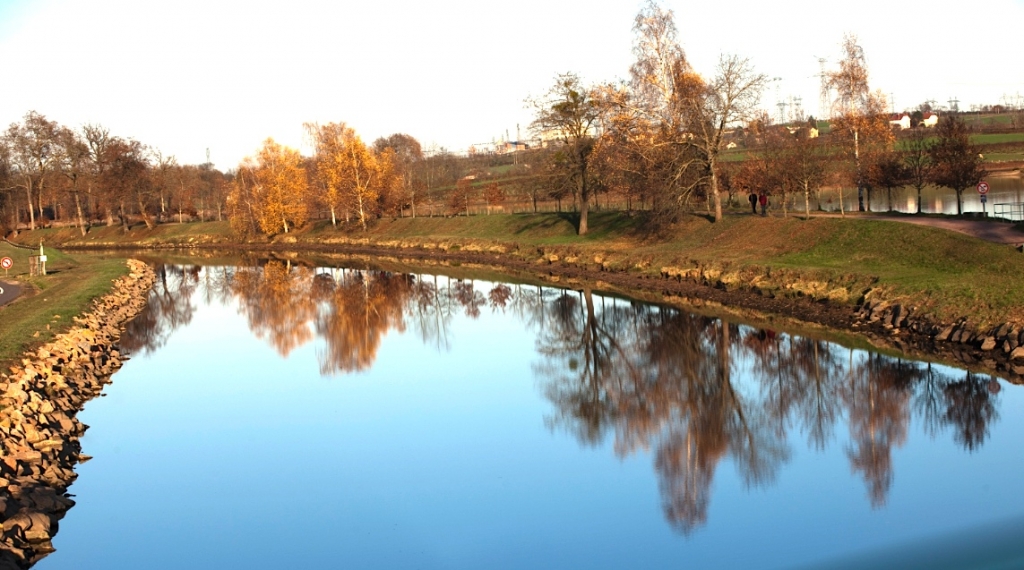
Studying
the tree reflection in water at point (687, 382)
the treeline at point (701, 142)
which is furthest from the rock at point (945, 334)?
the treeline at point (701, 142)

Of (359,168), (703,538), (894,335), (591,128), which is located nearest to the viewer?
(703,538)

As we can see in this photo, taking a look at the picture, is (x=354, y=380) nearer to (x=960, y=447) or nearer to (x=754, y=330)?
(x=754, y=330)

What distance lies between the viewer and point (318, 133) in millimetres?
78250

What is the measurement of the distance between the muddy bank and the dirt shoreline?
1630 cm

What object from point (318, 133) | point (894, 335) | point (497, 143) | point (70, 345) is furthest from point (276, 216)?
point (497, 143)

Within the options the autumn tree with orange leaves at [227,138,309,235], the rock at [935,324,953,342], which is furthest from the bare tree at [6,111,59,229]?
the rock at [935,324,953,342]

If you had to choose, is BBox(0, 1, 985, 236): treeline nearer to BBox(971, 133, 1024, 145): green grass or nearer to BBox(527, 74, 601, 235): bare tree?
BBox(527, 74, 601, 235): bare tree

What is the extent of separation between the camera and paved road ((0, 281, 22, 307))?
107 ft

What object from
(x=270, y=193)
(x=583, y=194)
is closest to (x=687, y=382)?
(x=583, y=194)

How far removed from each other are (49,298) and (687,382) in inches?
926

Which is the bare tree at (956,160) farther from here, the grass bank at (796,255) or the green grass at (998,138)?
the green grass at (998,138)

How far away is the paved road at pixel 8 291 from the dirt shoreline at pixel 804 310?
66.4ft

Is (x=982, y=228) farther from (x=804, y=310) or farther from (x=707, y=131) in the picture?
(x=707, y=131)

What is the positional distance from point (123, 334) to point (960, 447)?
2551cm
